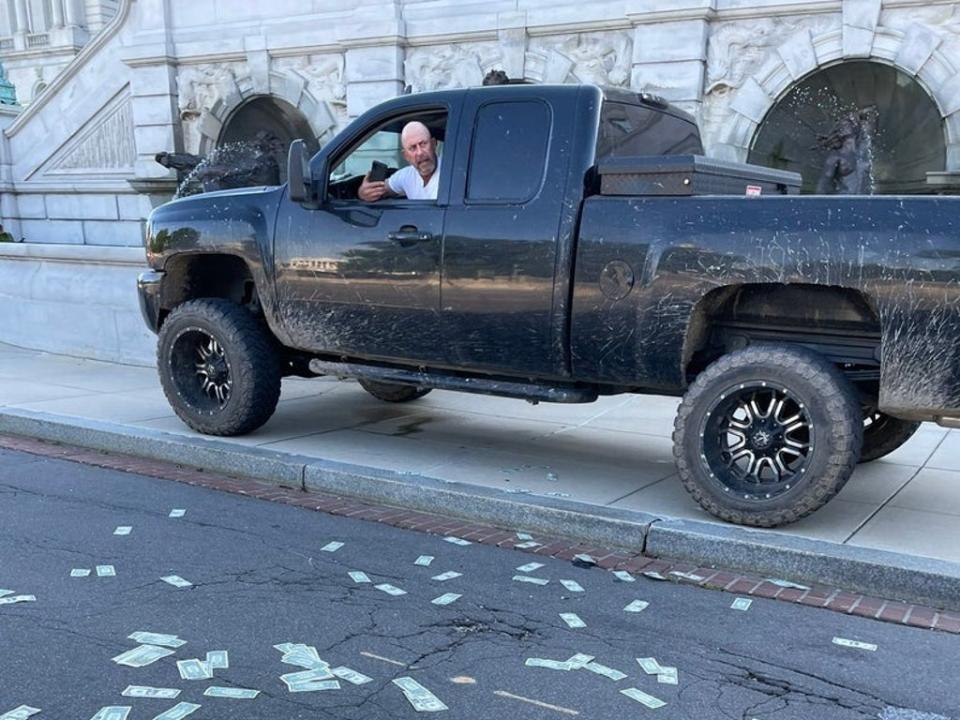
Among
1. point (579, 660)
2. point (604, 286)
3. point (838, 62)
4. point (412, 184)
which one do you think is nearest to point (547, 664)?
point (579, 660)

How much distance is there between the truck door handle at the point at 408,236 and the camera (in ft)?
17.1

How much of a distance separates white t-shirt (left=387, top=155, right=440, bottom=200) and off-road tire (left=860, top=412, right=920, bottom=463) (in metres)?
3.04

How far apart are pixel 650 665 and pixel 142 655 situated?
188 cm

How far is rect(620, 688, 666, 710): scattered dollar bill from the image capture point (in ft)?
9.71

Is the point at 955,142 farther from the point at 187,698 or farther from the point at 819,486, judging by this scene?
the point at 187,698

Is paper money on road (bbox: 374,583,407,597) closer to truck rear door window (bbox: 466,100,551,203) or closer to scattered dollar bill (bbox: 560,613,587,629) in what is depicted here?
scattered dollar bill (bbox: 560,613,587,629)

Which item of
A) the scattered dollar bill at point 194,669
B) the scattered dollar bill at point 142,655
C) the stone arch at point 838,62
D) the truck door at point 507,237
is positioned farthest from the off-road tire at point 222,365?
the stone arch at point 838,62

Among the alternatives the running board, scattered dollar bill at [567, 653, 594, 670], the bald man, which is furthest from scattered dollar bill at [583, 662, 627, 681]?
the bald man

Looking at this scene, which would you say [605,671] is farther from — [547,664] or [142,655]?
[142,655]

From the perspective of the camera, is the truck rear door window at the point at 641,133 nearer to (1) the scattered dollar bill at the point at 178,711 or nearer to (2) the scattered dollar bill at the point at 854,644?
(2) the scattered dollar bill at the point at 854,644

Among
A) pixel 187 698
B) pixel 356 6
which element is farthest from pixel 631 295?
pixel 356 6

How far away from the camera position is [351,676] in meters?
3.10

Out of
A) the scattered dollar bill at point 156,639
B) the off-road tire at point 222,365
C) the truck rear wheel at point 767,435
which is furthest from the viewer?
the off-road tire at point 222,365

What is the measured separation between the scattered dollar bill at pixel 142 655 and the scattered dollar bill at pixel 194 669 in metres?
0.10
